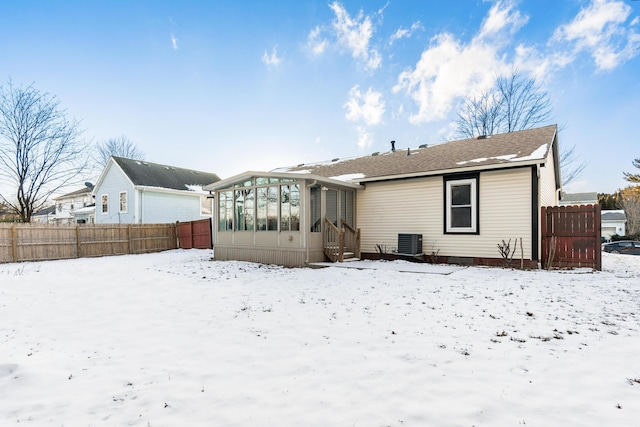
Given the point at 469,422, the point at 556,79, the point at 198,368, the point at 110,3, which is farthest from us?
the point at 556,79

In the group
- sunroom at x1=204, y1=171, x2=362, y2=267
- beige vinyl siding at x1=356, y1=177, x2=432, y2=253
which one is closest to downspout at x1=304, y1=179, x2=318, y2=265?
sunroom at x1=204, y1=171, x2=362, y2=267

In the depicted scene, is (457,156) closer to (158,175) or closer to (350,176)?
(350,176)

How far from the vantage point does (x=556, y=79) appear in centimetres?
1664

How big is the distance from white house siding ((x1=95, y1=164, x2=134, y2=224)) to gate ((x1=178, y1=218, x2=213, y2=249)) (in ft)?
15.3

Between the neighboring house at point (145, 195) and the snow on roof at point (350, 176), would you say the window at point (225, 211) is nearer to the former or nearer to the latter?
the snow on roof at point (350, 176)

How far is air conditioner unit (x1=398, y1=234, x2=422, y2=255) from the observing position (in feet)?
33.0

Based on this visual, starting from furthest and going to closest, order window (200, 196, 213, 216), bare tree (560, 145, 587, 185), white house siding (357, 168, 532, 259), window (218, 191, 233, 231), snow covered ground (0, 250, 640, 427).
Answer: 1. window (200, 196, 213, 216)
2. bare tree (560, 145, 587, 185)
3. window (218, 191, 233, 231)
4. white house siding (357, 168, 532, 259)
5. snow covered ground (0, 250, 640, 427)

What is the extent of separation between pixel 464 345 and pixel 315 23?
1396 centimetres

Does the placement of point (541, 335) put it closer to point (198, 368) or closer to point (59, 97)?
point (198, 368)

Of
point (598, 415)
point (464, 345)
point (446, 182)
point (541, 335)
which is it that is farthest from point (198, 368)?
point (446, 182)

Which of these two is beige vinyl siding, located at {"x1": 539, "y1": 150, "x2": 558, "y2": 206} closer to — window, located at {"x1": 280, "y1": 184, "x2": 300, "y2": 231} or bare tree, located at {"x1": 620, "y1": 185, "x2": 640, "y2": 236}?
window, located at {"x1": 280, "y1": 184, "x2": 300, "y2": 231}

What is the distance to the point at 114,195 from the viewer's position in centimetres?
2148

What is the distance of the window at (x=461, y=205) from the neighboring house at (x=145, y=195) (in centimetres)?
1855

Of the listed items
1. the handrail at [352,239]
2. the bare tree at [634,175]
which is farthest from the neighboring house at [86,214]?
the bare tree at [634,175]
